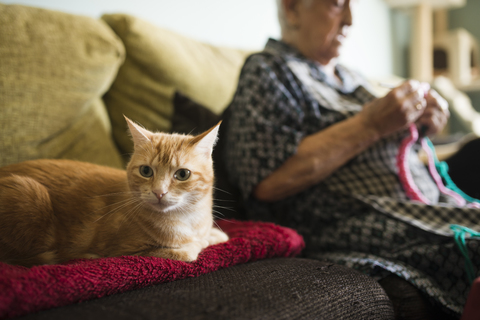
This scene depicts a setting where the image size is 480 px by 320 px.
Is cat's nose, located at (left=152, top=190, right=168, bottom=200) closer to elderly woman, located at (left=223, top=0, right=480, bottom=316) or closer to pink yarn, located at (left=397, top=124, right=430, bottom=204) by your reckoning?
elderly woman, located at (left=223, top=0, right=480, bottom=316)

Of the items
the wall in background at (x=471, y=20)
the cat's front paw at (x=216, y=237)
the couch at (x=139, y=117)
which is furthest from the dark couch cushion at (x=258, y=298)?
the wall in background at (x=471, y=20)

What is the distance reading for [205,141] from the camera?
801 millimetres

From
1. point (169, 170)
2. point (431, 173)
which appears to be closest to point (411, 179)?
point (431, 173)

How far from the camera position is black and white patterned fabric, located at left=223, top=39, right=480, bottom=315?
904 mm

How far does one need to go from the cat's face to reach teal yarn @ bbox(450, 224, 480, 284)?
636 mm

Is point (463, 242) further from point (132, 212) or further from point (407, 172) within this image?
point (132, 212)

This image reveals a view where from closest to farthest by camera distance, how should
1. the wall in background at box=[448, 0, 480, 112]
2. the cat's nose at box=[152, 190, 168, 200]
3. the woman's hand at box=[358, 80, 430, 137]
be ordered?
the cat's nose at box=[152, 190, 168, 200], the woman's hand at box=[358, 80, 430, 137], the wall in background at box=[448, 0, 480, 112]

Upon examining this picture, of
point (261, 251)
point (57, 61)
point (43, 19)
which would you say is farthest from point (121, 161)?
point (261, 251)

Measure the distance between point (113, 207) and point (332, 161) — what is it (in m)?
0.64

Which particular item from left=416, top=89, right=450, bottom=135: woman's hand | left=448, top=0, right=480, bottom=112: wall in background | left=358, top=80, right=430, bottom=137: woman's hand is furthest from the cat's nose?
left=448, top=0, right=480, bottom=112: wall in background

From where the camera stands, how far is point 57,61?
1014mm

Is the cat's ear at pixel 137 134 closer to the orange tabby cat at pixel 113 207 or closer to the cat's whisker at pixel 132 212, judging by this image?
the orange tabby cat at pixel 113 207

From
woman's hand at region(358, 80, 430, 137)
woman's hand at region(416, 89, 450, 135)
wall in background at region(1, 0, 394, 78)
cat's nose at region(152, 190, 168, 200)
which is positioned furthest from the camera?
wall in background at region(1, 0, 394, 78)

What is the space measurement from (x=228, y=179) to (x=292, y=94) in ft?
1.20
